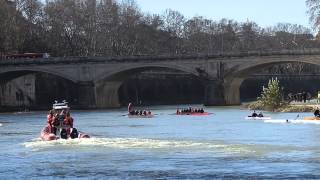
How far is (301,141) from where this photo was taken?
162ft

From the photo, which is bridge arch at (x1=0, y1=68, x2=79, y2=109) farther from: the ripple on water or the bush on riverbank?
the ripple on water

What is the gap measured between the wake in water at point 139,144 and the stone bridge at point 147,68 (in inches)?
2843

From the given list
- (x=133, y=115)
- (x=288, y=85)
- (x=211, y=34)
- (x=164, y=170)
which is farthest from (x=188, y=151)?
(x=211, y=34)

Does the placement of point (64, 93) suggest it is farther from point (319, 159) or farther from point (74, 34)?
point (319, 159)

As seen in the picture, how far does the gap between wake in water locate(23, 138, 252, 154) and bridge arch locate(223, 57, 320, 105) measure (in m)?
71.9

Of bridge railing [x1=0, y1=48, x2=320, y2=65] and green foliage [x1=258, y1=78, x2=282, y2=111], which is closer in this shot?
green foliage [x1=258, y1=78, x2=282, y2=111]

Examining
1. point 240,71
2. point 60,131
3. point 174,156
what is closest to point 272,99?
point 240,71

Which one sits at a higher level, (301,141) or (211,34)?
(211,34)

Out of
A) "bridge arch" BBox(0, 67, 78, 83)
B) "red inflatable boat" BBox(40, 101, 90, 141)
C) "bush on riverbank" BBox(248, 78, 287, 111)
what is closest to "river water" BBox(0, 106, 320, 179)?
"red inflatable boat" BBox(40, 101, 90, 141)

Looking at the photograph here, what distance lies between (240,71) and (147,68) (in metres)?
15.8

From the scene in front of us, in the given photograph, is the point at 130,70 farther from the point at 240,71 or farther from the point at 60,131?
the point at 60,131

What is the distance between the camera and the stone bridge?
124438 millimetres

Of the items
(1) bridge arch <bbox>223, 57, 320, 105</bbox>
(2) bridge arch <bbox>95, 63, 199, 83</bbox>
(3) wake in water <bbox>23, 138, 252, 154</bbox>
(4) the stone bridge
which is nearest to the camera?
(3) wake in water <bbox>23, 138, 252, 154</bbox>

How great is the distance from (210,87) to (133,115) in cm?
3857
